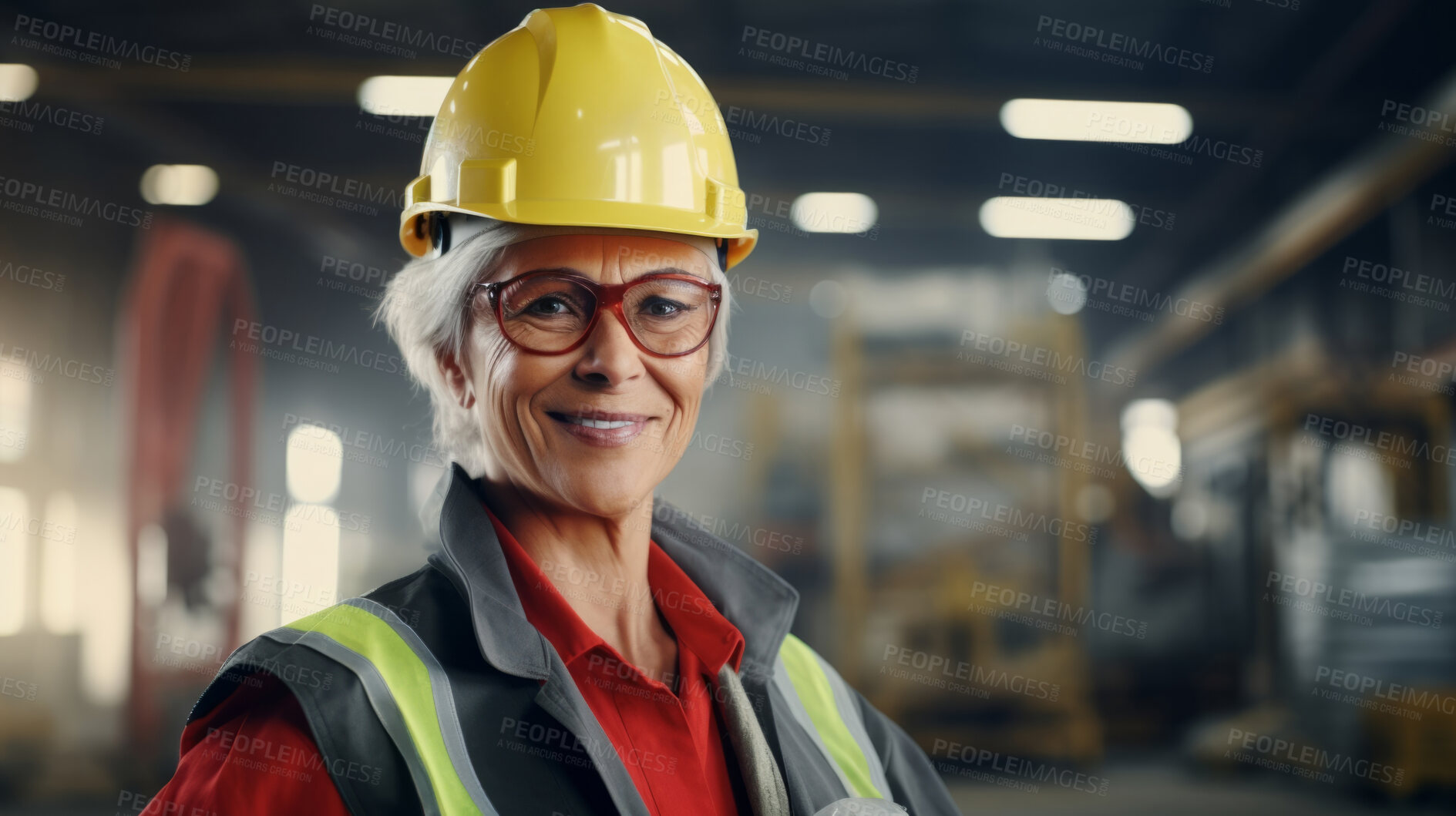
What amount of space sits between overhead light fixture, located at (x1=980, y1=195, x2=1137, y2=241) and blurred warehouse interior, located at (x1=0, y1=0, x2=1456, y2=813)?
6cm

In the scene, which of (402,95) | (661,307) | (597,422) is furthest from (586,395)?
(402,95)

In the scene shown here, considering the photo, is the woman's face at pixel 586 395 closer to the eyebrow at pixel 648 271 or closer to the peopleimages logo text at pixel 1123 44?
the eyebrow at pixel 648 271

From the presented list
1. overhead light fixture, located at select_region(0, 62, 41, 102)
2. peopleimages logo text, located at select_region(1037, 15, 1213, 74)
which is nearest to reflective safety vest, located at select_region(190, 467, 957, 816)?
peopleimages logo text, located at select_region(1037, 15, 1213, 74)

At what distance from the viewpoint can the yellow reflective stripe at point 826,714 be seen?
171 cm

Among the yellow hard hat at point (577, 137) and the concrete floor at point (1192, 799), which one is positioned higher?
the yellow hard hat at point (577, 137)

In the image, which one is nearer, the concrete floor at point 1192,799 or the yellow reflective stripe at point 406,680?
the yellow reflective stripe at point 406,680

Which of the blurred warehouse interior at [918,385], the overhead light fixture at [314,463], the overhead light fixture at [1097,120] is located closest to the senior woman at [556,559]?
the blurred warehouse interior at [918,385]

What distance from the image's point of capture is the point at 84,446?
9.06 metres

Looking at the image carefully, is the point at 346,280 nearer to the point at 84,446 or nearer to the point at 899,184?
the point at 84,446

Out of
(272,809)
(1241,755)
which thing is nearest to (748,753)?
(272,809)

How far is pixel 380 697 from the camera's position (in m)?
1.19

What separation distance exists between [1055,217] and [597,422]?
9546mm

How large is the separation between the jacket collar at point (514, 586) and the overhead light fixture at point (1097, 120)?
855 cm

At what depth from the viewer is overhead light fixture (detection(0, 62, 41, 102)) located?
29.2 feet
